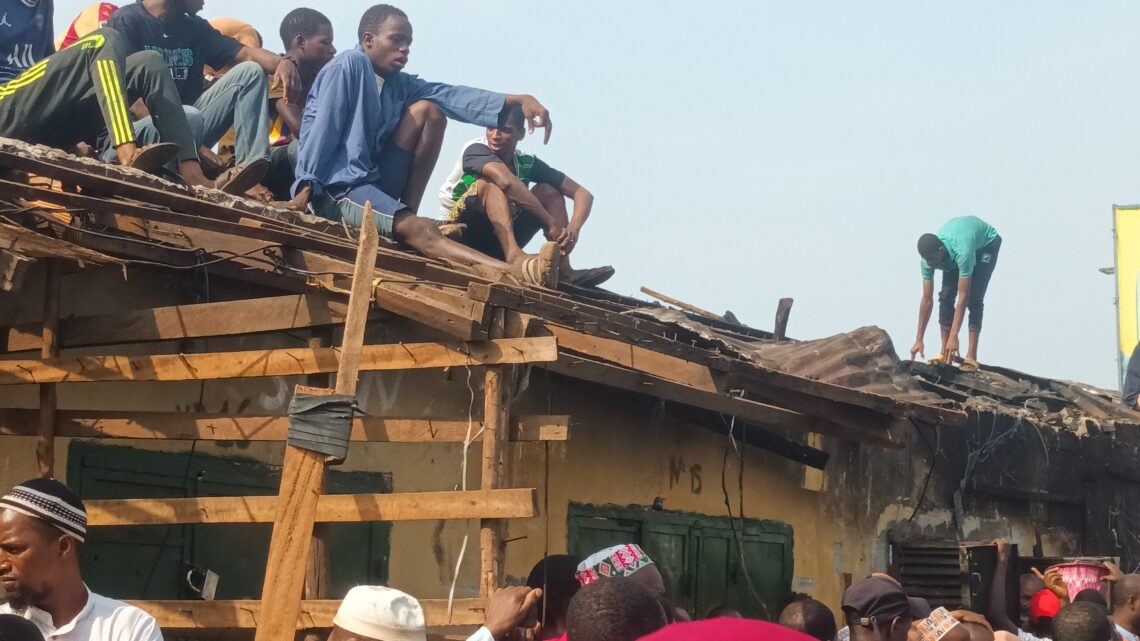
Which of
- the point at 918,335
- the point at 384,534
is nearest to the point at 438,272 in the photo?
the point at 384,534

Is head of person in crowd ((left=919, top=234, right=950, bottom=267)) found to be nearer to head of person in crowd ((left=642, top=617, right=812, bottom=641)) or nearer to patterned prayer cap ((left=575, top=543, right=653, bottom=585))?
patterned prayer cap ((left=575, top=543, right=653, bottom=585))

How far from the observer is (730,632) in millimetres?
2750

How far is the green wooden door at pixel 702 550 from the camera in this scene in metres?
8.14

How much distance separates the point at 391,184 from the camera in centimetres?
880

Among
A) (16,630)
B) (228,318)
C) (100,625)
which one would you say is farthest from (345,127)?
(16,630)

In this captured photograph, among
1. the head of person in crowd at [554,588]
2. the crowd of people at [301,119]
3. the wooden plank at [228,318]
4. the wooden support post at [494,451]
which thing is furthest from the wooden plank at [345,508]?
the crowd of people at [301,119]

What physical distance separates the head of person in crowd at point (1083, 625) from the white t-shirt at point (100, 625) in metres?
3.87

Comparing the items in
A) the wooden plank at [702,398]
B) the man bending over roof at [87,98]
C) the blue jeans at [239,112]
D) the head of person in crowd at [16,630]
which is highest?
the blue jeans at [239,112]

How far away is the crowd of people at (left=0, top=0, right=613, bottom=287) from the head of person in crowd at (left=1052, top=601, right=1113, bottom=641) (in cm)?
316

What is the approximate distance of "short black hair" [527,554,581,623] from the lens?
5312 mm

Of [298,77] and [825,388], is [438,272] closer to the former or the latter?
[825,388]

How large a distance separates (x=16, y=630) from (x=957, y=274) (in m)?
11.3

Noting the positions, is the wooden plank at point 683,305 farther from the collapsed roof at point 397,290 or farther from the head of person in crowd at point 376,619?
the head of person in crowd at point 376,619

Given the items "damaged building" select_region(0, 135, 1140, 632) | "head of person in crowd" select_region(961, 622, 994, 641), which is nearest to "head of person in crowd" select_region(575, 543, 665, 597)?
"damaged building" select_region(0, 135, 1140, 632)
